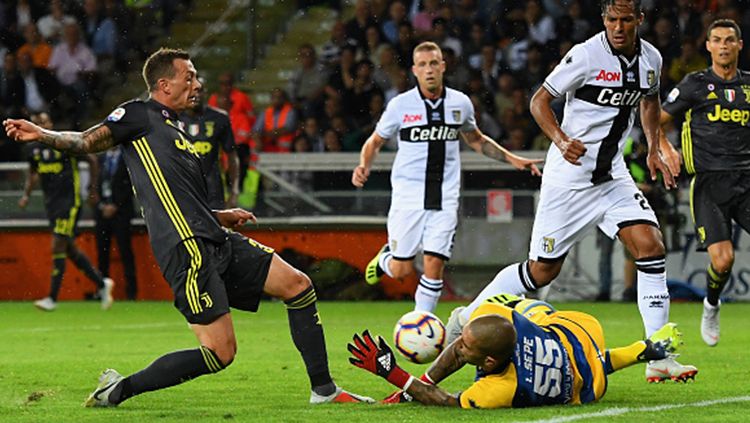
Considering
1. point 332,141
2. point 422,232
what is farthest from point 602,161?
point 332,141

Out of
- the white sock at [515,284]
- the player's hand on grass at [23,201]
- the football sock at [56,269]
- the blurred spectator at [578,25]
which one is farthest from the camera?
the blurred spectator at [578,25]

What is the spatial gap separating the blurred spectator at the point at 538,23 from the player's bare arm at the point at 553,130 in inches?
467

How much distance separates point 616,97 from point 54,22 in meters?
15.5

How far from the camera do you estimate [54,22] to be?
22453 millimetres

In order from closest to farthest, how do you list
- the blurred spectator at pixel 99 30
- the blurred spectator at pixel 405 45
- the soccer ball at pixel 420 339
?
the soccer ball at pixel 420 339, the blurred spectator at pixel 405 45, the blurred spectator at pixel 99 30

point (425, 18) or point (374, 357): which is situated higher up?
point (425, 18)

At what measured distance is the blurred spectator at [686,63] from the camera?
18781 millimetres

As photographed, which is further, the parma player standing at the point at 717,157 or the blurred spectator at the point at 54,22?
the blurred spectator at the point at 54,22

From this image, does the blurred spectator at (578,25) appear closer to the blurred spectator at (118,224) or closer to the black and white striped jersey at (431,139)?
the blurred spectator at (118,224)

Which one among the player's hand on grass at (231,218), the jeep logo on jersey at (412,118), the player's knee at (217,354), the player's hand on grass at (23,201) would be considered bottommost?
the player's hand on grass at (23,201)

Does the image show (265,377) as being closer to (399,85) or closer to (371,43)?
(399,85)

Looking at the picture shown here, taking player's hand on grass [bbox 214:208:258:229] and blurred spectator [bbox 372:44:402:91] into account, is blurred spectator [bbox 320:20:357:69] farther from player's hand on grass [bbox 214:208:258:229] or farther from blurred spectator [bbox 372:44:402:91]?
player's hand on grass [bbox 214:208:258:229]

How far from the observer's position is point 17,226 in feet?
59.1

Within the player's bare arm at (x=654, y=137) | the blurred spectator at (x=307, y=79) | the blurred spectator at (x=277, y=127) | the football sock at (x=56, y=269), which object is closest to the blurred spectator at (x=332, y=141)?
the blurred spectator at (x=277, y=127)
